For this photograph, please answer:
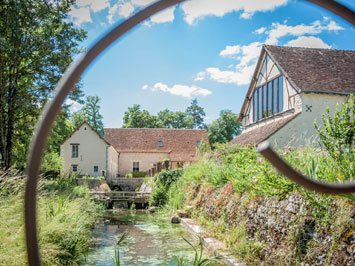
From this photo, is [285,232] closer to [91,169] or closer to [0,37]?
[0,37]

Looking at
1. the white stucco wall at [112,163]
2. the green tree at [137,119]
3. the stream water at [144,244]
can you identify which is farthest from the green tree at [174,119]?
the stream water at [144,244]

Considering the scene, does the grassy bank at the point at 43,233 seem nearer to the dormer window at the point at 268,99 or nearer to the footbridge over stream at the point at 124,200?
the footbridge over stream at the point at 124,200

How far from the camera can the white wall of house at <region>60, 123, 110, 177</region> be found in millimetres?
32094

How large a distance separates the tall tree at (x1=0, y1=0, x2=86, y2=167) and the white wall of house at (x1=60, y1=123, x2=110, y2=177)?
1684 cm

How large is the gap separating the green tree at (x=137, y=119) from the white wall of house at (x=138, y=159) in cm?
1360

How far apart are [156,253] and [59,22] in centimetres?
1084

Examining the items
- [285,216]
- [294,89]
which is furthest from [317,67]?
[285,216]

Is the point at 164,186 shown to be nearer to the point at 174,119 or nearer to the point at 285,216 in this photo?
the point at 285,216

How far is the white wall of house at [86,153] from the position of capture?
3209 cm

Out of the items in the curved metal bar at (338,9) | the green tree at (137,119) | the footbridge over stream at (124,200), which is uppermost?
the green tree at (137,119)

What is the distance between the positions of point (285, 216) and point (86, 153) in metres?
29.2

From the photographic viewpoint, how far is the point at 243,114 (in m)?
19.4

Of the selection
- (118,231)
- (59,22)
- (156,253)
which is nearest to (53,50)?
(59,22)

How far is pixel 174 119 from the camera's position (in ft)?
177
